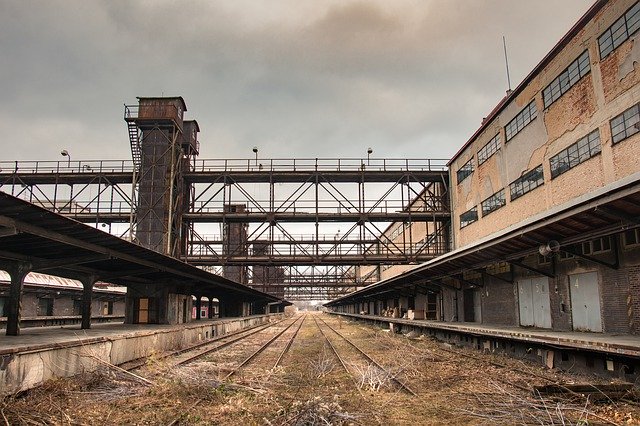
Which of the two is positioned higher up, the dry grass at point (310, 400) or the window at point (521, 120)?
the window at point (521, 120)

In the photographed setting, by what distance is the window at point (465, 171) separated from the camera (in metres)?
29.3

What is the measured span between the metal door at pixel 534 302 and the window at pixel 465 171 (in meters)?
11.0

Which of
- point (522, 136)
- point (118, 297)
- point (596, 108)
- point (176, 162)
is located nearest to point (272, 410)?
point (596, 108)

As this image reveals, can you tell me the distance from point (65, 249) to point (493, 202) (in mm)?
20210

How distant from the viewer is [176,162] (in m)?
34.4

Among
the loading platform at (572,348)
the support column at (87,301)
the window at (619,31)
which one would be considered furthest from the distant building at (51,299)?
the window at (619,31)

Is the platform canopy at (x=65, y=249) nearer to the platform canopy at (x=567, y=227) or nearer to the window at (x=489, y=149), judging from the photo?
the platform canopy at (x=567, y=227)

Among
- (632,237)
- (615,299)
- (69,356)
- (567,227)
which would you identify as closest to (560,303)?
(615,299)

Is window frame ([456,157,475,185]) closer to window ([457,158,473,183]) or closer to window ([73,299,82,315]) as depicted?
window ([457,158,473,183])

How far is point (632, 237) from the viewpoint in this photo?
13.0 meters

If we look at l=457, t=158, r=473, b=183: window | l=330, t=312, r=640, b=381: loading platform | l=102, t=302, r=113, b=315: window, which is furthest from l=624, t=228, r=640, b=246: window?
l=102, t=302, r=113, b=315: window

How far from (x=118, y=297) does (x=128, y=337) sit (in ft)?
83.2

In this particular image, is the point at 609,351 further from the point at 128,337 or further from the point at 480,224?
the point at 480,224

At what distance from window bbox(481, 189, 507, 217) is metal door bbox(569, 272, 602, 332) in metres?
9.02
